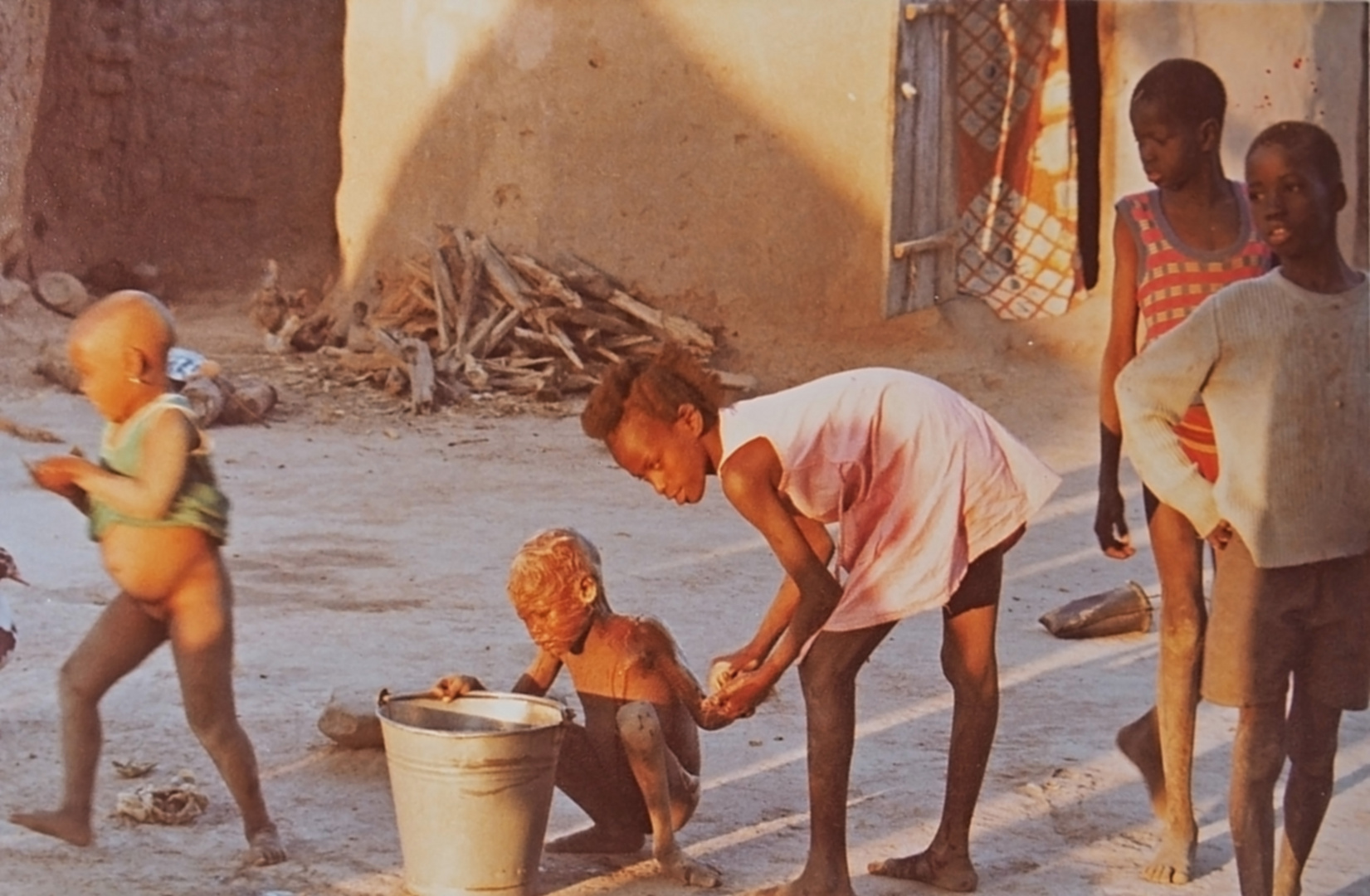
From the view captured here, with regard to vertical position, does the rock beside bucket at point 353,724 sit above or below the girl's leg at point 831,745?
below

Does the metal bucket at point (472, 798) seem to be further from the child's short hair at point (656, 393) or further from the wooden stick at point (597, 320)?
the wooden stick at point (597, 320)

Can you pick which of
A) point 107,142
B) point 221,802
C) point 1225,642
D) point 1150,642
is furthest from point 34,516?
point 107,142

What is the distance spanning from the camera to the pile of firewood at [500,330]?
966 cm

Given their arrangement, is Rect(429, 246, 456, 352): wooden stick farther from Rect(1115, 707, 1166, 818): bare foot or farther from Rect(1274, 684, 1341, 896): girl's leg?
Rect(1274, 684, 1341, 896): girl's leg

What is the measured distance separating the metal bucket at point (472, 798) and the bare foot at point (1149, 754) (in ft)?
4.26

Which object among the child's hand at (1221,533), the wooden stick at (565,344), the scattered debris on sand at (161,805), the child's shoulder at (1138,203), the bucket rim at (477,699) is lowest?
the wooden stick at (565,344)

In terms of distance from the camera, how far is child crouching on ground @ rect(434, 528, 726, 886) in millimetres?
3354

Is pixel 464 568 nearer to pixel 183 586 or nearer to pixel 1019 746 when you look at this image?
pixel 1019 746

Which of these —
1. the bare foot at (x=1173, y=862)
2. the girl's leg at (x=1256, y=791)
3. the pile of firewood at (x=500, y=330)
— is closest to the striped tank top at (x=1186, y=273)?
the girl's leg at (x=1256, y=791)

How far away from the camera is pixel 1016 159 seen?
1042 centimetres

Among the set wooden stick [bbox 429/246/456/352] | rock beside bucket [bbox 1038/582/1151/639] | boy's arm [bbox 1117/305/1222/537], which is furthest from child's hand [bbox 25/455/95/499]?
wooden stick [bbox 429/246/456/352]

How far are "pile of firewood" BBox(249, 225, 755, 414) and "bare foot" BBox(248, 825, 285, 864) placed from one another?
597 centimetres

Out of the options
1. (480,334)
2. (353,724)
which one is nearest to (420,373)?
(480,334)

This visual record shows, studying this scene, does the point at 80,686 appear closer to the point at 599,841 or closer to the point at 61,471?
the point at 61,471
